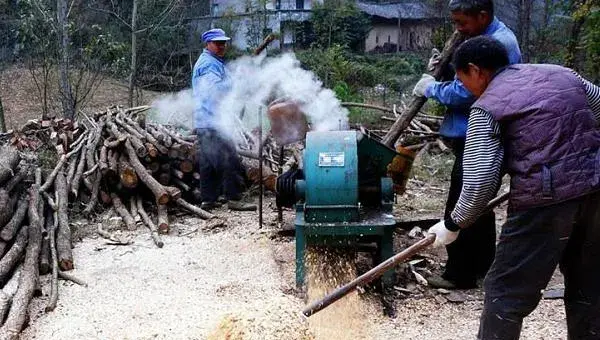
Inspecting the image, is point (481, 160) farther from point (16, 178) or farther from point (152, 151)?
point (16, 178)

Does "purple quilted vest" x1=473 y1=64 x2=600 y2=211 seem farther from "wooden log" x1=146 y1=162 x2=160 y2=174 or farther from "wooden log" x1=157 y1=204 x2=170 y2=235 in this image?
"wooden log" x1=146 y1=162 x2=160 y2=174

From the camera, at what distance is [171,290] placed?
4703mm

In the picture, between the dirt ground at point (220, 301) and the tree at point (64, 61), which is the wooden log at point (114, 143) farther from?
the tree at point (64, 61)

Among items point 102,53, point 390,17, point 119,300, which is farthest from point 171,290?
point 390,17

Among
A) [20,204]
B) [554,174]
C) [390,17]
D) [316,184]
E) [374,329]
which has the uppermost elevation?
[390,17]

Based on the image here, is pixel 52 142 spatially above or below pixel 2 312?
above

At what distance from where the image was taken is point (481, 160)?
2812 millimetres

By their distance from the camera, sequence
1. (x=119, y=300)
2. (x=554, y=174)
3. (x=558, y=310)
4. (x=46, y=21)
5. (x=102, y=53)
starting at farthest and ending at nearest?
(x=102, y=53) < (x=46, y=21) < (x=119, y=300) < (x=558, y=310) < (x=554, y=174)

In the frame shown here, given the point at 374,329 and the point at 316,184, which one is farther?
the point at 316,184

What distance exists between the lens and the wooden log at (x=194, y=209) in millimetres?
6620

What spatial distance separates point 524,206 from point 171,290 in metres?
2.86

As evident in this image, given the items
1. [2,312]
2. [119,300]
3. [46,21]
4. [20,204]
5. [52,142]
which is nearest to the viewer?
[2,312]

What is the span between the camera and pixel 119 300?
450 cm

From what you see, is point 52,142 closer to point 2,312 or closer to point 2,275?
point 2,275
